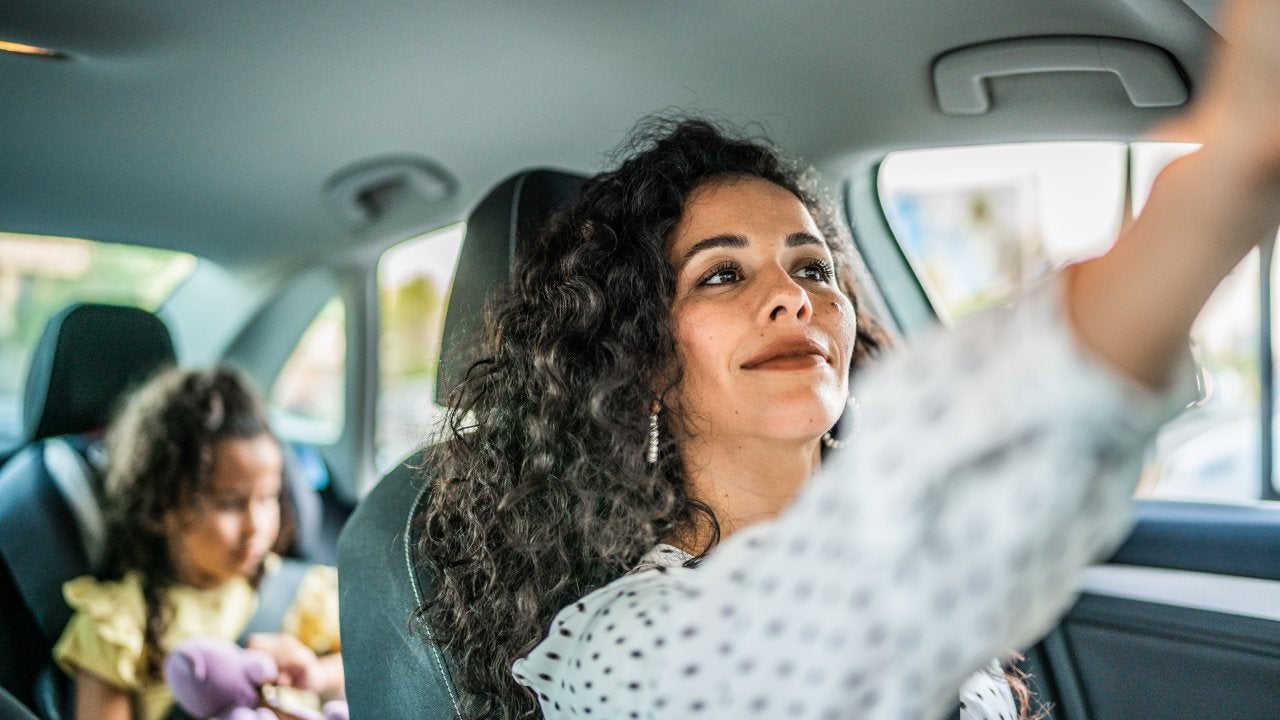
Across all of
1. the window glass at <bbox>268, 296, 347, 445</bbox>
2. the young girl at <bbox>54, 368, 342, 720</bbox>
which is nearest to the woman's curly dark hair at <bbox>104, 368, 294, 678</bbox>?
the young girl at <bbox>54, 368, 342, 720</bbox>

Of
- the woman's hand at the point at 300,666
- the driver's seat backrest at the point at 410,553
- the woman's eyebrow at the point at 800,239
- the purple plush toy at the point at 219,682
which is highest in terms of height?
the woman's eyebrow at the point at 800,239

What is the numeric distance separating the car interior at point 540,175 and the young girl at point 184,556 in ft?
0.31

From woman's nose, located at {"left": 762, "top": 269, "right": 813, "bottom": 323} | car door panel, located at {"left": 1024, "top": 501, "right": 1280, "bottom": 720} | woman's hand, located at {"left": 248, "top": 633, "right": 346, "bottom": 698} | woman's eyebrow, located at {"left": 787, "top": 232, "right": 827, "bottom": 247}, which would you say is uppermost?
woman's eyebrow, located at {"left": 787, "top": 232, "right": 827, "bottom": 247}

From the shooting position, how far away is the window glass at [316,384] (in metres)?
3.52

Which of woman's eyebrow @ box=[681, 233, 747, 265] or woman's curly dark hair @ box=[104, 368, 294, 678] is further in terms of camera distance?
woman's curly dark hair @ box=[104, 368, 294, 678]

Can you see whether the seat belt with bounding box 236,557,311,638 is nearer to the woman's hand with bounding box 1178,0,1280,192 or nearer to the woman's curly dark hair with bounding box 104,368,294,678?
the woman's curly dark hair with bounding box 104,368,294,678

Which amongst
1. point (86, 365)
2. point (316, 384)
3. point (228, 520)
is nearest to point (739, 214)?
point (228, 520)

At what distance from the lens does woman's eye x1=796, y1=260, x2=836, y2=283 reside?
1.54 m

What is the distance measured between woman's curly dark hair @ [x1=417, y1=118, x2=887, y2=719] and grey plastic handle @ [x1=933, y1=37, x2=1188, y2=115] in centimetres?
41

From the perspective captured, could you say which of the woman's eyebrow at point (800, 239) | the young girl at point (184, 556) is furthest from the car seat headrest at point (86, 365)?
the woman's eyebrow at point (800, 239)

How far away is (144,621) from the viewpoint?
2.46 meters

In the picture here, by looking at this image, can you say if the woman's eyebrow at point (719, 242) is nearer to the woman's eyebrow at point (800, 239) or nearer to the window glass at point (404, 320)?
the woman's eyebrow at point (800, 239)

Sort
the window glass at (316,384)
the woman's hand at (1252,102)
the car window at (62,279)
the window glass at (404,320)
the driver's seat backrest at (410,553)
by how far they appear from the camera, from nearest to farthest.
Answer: the woman's hand at (1252,102)
the driver's seat backrest at (410,553)
the car window at (62,279)
the window glass at (404,320)
the window glass at (316,384)

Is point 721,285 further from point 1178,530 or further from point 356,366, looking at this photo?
point 356,366
